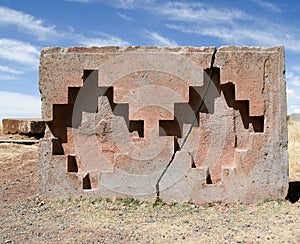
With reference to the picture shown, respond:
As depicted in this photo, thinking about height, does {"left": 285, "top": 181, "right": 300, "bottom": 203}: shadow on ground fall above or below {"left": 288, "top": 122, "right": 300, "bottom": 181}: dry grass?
below

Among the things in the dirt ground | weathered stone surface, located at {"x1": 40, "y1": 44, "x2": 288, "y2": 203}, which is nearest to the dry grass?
the dirt ground

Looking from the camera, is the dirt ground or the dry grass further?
the dry grass

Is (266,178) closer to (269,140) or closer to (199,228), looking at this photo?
(269,140)

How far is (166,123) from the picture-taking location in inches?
212

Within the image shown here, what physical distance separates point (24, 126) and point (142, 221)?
24.6 feet

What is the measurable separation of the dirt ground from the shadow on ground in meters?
0.01

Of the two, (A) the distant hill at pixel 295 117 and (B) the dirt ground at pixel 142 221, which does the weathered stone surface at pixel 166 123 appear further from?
(A) the distant hill at pixel 295 117

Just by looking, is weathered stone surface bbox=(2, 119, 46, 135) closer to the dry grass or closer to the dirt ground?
the dirt ground

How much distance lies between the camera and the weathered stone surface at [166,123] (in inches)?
204

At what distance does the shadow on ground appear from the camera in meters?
5.38

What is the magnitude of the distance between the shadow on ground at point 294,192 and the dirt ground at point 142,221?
0.01 metres

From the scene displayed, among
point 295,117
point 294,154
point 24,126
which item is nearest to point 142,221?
point 294,154

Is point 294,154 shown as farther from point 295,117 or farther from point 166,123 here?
point 295,117

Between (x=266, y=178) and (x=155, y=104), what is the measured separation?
1.78m
